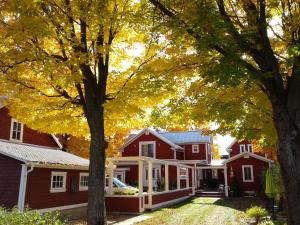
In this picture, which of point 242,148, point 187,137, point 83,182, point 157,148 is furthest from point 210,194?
point 83,182

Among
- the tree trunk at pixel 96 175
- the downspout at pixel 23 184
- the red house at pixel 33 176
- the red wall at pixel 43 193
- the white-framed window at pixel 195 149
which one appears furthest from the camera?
the white-framed window at pixel 195 149

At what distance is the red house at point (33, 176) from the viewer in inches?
588

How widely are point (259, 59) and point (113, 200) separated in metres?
14.9

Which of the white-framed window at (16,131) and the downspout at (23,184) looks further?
the white-framed window at (16,131)

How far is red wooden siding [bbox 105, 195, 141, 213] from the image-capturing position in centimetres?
1950

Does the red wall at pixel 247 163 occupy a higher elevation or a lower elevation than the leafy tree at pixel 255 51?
lower

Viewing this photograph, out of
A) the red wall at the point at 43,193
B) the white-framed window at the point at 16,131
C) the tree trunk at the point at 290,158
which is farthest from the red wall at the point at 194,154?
the tree trunk at the point at 290,158

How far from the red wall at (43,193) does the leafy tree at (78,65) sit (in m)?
3.40

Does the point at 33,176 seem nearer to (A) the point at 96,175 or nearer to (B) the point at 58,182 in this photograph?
(B) the point at 58,182

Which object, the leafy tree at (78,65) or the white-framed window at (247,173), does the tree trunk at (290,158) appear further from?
the white-framed window at (247,173)

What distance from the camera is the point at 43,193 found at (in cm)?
1616

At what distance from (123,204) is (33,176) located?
6.47 m

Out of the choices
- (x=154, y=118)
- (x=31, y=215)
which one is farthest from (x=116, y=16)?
(x=31, y=215)

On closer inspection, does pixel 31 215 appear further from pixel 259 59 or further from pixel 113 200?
pixel 113 200
